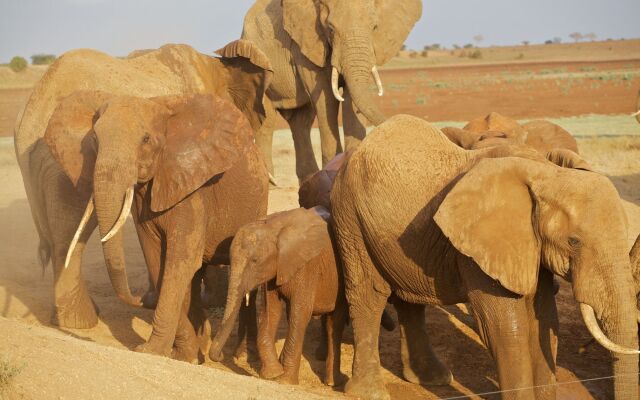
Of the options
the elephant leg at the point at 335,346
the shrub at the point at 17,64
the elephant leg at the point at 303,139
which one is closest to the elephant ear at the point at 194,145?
the elephant leg at the point at 335,346

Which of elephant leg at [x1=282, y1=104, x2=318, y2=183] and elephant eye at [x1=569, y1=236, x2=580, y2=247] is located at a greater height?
elephant eye at [x1=569, y1=236, x2=580, y2=247]

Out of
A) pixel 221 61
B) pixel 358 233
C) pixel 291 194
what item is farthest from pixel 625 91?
pixel 358 233

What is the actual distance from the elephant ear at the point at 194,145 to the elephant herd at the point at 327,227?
0.5 inches

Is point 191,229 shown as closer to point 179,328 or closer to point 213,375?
point 179,328

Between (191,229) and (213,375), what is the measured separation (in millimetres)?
1531

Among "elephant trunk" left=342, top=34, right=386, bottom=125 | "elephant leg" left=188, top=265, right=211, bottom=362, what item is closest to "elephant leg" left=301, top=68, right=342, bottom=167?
"elephant trunk" left=342, top=34, right=386, bottom=125

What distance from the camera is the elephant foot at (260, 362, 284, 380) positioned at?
6672 millimetres

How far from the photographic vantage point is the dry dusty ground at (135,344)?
515cm

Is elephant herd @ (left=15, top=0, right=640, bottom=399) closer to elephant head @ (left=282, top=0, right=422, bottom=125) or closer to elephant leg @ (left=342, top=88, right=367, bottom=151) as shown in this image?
elephant head @ (left=282, top=0, right=422, bottom=125)

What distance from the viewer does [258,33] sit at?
42.0 ft

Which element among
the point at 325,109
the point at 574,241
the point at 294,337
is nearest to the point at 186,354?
the point at 294,337

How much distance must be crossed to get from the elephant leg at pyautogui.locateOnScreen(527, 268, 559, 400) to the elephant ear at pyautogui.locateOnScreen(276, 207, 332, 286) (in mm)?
1678

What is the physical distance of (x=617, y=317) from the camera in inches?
196

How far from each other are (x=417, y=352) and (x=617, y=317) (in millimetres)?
2356
